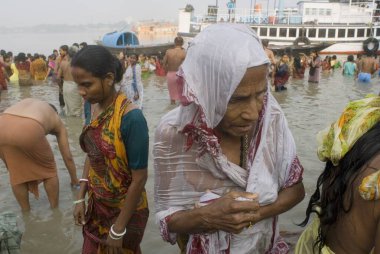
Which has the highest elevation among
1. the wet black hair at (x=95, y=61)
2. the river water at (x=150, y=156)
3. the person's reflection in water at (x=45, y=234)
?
the wet black hair at (x=95, y=61)

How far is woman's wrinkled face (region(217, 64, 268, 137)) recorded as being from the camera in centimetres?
126

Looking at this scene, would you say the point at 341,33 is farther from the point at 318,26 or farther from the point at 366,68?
the point at 366,68

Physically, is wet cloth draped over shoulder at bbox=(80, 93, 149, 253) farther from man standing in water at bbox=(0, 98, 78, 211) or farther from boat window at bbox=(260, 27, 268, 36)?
boat window at bbox=(260, 27, 268, 36)

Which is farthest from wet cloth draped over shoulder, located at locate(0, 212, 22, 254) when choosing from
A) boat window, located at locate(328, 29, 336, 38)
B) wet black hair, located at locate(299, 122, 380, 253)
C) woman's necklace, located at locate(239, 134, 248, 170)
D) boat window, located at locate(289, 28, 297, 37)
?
boat window, located at locate(328, 29, 336, 38)

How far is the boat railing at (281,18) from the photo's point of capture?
2319 centimetres

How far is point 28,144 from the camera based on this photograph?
3.25m

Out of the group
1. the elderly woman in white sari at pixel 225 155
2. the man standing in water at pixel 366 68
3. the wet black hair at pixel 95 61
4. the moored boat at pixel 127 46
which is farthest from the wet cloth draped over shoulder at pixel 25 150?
the moored boat at pixel 127 46

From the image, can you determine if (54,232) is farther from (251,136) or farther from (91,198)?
(251,136)

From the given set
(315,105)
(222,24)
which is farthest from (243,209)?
(315,105)

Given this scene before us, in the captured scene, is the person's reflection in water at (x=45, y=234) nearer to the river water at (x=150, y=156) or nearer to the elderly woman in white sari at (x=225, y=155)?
the river water at (x=150, y=156)

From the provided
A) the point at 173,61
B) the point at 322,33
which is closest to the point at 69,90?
the point at 173,61

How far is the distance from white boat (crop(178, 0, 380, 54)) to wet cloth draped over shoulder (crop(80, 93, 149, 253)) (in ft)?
69.2

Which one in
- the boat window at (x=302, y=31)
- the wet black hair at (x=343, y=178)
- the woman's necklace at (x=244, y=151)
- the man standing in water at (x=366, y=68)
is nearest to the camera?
the wet black hair at (x=343, y=178)

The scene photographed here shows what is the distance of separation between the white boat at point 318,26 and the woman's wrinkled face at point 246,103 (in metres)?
21.6
